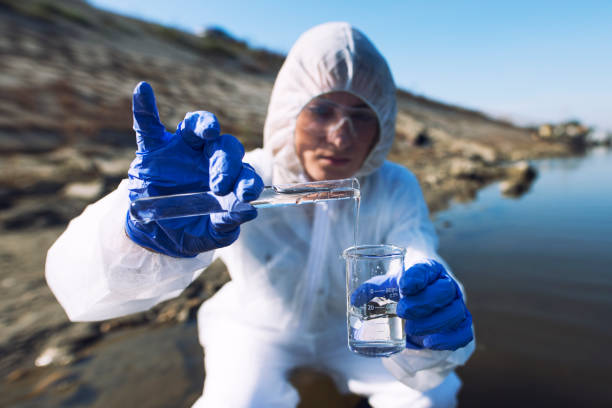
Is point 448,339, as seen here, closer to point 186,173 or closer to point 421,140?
point 186,173

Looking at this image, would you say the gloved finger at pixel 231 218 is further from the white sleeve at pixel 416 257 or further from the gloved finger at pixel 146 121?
the white sleeve at pixel 416 257

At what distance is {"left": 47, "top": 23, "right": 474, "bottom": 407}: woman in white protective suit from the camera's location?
58.8 inches

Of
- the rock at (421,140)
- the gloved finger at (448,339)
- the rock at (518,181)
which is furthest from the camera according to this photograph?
the rock at (421,140)

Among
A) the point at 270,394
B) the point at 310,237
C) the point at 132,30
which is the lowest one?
the point at 270,394

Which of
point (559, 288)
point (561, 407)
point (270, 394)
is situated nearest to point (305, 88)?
point (270, 394)

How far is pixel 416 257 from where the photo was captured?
1723mm

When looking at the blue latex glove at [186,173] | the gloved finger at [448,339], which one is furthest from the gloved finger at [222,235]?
the gloved finger at [448,339]

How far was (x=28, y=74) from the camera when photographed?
752 cm

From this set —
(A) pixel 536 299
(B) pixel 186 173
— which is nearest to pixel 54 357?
(B) pixel 186 173

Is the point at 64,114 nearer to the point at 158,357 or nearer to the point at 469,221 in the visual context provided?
the point at 158,357

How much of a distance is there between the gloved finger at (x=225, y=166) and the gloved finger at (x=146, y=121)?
0.24m

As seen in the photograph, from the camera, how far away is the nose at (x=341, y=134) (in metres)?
1.91

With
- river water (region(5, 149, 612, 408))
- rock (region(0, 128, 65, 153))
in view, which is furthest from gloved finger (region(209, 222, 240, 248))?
rock (region(0, 128, 65, 153))

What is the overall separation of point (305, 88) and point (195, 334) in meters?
2.01
